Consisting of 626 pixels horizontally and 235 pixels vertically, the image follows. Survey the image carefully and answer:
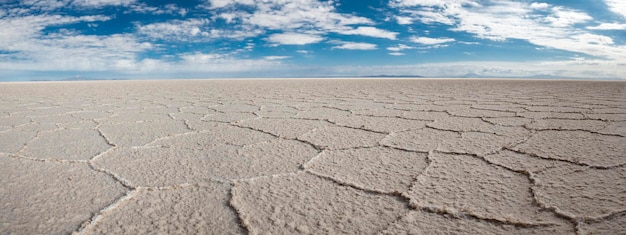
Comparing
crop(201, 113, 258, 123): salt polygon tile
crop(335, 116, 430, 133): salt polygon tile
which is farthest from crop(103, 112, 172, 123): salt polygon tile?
crop(335, 116, 430, 133): salt polygon tile

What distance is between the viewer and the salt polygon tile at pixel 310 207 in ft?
2.70

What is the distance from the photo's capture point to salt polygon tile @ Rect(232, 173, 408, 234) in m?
0.82

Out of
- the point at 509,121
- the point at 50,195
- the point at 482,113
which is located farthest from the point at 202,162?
the point at 482,113

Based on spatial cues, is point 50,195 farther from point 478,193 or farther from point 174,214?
point 478,193

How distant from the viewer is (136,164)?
133cm

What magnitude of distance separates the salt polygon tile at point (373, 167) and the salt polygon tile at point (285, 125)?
18.1 inches

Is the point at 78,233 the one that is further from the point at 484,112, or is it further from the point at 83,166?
the point at 484,112

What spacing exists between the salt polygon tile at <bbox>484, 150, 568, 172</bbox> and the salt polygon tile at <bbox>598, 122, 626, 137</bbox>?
0.78 metres

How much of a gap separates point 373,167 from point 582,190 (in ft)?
1.96

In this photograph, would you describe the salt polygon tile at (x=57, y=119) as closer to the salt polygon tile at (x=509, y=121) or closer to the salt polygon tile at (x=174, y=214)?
the salt polygon tile at (x=174, y=214)

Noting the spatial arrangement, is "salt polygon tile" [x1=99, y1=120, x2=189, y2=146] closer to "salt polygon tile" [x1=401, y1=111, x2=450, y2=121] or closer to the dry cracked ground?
the dry cracked ground

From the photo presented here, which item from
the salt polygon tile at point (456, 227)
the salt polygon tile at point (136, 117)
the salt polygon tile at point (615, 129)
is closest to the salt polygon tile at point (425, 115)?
the salt polygon tile at point (615, 129)

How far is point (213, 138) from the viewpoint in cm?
182

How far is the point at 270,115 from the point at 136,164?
1428mm
